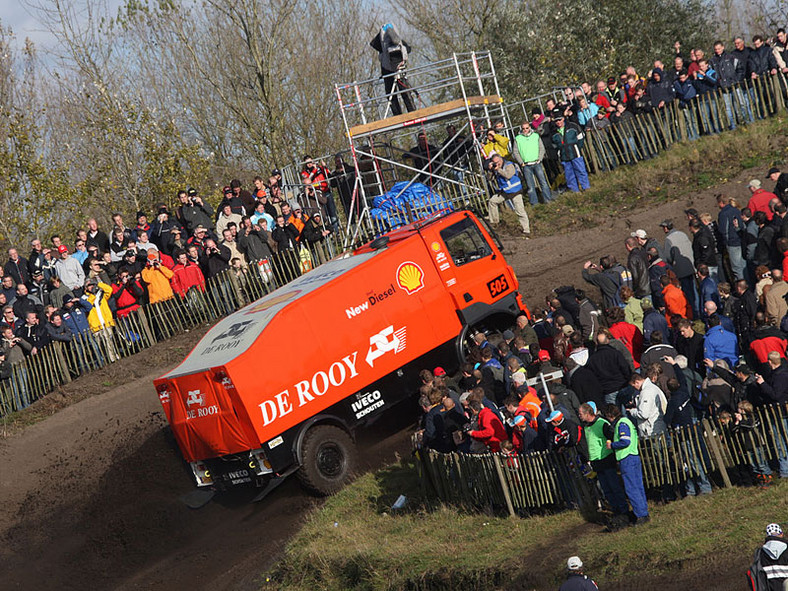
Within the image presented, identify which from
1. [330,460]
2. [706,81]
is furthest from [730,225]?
[330,460]

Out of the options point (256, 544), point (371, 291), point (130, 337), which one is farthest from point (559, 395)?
point (130, 337)

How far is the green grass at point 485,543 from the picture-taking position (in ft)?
33.3

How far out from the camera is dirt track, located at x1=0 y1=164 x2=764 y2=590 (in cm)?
1423

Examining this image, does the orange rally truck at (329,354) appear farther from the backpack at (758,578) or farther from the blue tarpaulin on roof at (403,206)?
the backpack at (758,578)

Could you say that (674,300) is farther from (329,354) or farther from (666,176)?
(666,176)

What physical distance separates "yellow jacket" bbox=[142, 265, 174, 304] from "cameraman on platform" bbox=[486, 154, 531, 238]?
839 centimetres

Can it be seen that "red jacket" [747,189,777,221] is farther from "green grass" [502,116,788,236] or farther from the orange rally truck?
"green grass" [502,116,788,236]

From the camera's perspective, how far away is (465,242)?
17.0 meters

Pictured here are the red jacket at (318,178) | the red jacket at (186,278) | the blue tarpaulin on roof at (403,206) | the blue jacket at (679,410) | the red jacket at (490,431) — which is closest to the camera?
the blue jacket at (679,410)

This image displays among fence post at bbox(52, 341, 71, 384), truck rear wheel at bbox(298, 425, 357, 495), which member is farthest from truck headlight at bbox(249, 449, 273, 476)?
fence post at bbox(52, 341, 71, 384)

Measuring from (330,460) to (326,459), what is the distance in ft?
0.31

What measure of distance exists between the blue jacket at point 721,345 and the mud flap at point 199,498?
786 cm

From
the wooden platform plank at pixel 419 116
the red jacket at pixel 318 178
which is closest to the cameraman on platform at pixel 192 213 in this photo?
the red jacket at pixel 318 178

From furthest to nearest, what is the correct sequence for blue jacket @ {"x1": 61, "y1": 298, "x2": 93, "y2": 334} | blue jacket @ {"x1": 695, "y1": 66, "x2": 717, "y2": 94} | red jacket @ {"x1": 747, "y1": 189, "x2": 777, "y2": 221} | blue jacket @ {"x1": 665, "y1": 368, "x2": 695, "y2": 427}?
blue jacket @ {"x1": 695, "y1": 66, "x2": 717, "y2": 94} → blue jacket @ {"x1": 61, "y1": 298, "x2": 93, "y2": 334} → red jacket @ {"x1": 747, "y1": 189, "x2": 777, "y2": 221} → blue jacket @ {"x1": 665, "y1": 368, "x2": 695, "y2": 427}
